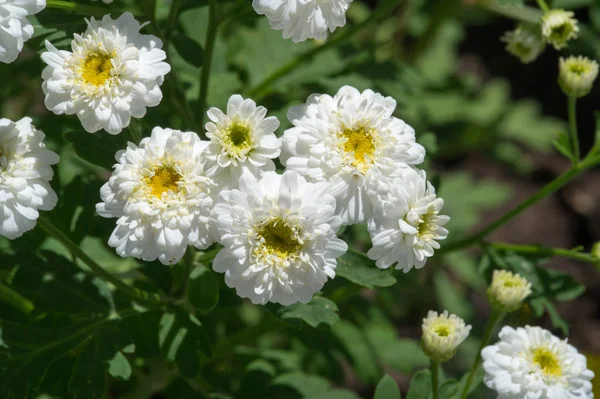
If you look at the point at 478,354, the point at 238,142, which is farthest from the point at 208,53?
the point at 478,354

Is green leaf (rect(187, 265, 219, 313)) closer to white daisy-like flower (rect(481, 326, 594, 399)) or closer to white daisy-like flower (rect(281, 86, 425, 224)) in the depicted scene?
white daisy-like flower (rect(281, 86, 425, 224))

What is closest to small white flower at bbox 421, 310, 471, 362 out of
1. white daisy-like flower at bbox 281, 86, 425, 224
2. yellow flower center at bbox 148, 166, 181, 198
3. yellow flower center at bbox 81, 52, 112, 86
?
white daisy-like flower at bbox 281, 86, 425, 224

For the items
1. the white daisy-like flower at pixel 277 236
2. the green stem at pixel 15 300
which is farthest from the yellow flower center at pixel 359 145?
the green stem at pixel 15 300

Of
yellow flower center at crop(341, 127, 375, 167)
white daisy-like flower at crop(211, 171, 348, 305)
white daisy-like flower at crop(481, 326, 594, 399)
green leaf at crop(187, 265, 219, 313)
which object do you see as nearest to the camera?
white daisy-like flower at crop(211, 171, 348, 305)

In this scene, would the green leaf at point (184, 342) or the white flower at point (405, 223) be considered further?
the green leaf at point (184, 342)

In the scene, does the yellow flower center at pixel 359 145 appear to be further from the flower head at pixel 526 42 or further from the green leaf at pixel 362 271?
the flower head at pixel 526 42
